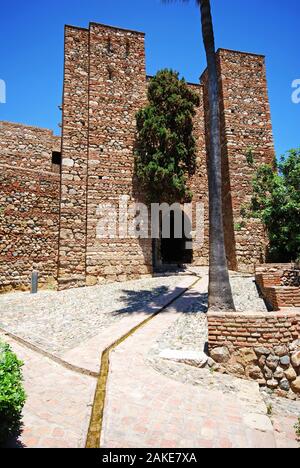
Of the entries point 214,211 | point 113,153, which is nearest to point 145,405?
point 214,211

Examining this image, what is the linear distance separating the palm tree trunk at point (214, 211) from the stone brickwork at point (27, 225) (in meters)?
7.77

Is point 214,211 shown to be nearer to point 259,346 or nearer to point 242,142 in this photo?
point 259,346

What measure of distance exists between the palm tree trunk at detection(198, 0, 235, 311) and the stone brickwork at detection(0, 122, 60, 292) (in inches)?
306

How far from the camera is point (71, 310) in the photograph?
8281mm

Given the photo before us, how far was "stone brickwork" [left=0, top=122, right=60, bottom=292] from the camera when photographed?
11305 millimetres

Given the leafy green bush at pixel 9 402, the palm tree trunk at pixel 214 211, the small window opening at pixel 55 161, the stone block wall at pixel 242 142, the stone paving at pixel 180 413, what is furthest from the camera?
the small window opening at pixel 55 161

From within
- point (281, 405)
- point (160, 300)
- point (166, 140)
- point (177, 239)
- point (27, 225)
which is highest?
point (166, 140)

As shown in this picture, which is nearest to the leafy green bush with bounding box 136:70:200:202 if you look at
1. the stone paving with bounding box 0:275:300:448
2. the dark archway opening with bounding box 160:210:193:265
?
the dark archway opening with bounding box 160:210:193:265

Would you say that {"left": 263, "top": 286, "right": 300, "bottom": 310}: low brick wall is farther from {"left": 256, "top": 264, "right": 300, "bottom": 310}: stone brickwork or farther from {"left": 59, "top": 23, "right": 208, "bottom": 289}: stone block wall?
{"left": 59, "top": 23, "right": 208, "bottom": 289}: stone block wall

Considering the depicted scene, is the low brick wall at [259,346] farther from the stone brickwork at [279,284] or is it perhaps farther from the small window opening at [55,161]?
the small window opening at [55,161]

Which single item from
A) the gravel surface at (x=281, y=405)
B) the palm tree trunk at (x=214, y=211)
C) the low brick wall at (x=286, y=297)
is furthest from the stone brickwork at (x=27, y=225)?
the gravel surface at (x=281, y=405)

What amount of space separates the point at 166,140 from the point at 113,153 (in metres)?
2.65

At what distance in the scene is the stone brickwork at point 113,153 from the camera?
12414 millimetres

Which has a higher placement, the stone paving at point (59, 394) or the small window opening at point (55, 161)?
the small window opening at point (55, 161)
